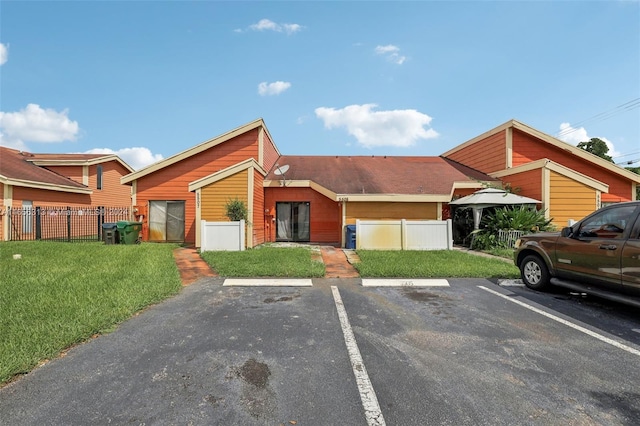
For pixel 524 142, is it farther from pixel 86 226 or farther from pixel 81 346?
pixel 86 226

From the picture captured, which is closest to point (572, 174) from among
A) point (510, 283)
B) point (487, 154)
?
point (487, 154)

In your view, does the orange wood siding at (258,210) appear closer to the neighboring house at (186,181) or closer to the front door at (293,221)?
the neighboring house at (186,181)

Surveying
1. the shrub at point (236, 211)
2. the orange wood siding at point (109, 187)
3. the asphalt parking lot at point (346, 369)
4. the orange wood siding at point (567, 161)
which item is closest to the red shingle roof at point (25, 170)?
the orange wood siding at point (109, 187)

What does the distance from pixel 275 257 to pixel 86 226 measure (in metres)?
15.4

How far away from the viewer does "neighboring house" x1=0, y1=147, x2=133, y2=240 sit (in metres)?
15.1

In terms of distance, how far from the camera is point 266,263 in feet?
29.1

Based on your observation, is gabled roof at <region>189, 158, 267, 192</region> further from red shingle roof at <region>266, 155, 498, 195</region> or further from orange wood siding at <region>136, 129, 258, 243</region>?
red shingle roof at <region>266, 155, 498, 195</region>

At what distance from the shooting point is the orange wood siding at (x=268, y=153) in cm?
1606

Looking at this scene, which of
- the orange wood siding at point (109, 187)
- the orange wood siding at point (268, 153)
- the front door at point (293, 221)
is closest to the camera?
the front door at point (293, 221)

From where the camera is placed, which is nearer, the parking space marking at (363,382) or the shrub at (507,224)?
the parking space marking at (363,382)

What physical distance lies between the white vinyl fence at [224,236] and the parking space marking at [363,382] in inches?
307

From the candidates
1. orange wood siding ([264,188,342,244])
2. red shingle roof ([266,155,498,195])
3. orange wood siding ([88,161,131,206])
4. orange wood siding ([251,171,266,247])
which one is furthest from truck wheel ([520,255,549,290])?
orange wood siding ([88,161,131,206])

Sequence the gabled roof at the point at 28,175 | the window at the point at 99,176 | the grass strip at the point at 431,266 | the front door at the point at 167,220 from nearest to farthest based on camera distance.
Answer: the grass strip at the point at 431,266 < the front door at the point at 167,220 < the gabled roof at the point at 28,175 < the window at the point at 99,176

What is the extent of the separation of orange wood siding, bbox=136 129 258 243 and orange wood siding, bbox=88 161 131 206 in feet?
31.2
